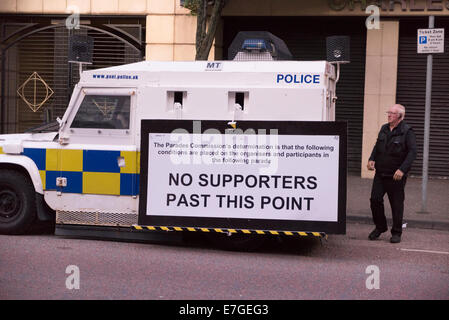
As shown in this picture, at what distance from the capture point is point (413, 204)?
13.8 meters

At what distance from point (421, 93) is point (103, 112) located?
34.5 feet

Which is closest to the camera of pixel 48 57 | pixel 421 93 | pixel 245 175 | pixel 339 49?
pixel 245 175

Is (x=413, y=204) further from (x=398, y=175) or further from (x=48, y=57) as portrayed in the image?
(x=48, y=57)

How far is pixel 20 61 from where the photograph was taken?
19.9m

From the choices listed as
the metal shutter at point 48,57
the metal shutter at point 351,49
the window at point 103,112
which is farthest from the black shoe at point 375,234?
the metal shutter at point 48,57

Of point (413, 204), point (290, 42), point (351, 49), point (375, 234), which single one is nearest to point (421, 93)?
point (351, 49)

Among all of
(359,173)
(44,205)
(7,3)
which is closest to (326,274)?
(44,205)

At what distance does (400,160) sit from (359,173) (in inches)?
325

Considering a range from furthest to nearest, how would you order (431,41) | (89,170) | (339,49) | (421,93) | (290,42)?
(290,42), (421,93), (431,41), (339,49), (89,170)

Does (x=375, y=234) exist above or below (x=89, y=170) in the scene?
below

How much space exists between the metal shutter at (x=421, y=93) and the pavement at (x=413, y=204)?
0.54 meters

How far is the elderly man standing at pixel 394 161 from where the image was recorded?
9.85 meters
